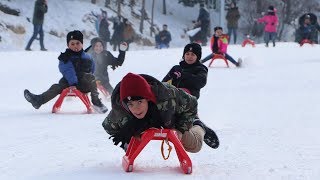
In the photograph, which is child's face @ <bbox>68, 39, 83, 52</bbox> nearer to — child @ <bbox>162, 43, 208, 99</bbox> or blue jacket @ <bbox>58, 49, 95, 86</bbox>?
blue jacket @ <bbox>58, 49, 95, 86</bbox>

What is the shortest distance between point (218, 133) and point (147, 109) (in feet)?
6.99

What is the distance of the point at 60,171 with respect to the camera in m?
3.88

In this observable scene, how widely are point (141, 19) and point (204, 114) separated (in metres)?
25.8

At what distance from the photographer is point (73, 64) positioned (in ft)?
23.4

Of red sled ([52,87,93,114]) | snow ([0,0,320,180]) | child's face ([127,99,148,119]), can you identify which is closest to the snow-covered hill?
snow ([0,0,320,180])

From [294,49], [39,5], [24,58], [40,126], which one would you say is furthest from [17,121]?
[294,49]

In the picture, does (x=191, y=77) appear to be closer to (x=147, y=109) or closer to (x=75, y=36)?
(x=147, y=109)

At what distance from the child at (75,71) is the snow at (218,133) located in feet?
0.76

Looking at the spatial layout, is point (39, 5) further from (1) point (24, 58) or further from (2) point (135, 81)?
(2) point (135, 81)

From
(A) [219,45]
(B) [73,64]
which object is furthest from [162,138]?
(A) [219,45]

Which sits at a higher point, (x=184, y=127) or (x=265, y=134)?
(x=184, y=127)

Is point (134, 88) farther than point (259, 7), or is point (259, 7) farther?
point (259, 7)

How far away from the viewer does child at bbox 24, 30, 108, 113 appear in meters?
7.11

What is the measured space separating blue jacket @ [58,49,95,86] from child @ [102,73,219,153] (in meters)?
3.31
